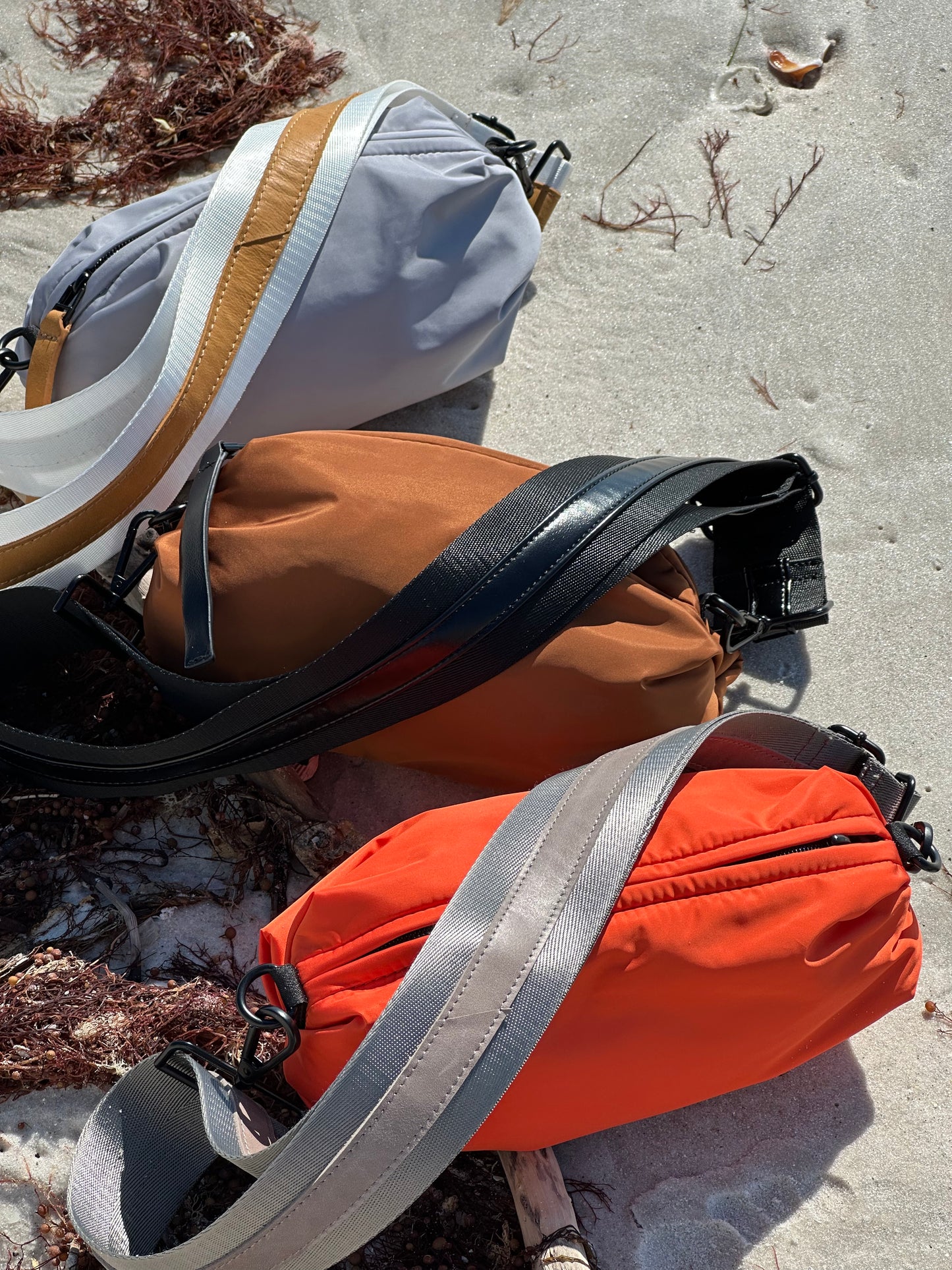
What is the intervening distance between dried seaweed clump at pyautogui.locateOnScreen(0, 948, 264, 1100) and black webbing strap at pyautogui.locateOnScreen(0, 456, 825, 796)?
371 mm

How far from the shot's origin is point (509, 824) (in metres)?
1.50

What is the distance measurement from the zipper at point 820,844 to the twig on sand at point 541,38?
7.78ft

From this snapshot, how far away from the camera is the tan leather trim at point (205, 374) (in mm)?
1902

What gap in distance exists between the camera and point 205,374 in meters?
1.90

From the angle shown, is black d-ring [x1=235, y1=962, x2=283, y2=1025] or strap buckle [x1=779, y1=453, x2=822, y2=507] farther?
strap buckle [x1=779, y1=453, x2=822, y2=507]

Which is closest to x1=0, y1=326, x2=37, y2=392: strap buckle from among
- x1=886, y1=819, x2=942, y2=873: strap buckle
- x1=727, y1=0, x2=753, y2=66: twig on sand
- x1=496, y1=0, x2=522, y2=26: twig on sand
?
x1=496, y1=0, x2=522, y2=26: twig on sand

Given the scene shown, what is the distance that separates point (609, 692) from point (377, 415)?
94cm

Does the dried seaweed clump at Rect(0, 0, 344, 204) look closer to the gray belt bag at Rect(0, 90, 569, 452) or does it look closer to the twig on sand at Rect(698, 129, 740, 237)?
the gray belt bag at Rect(0, 90, 569, 452)

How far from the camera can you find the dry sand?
5.83ft

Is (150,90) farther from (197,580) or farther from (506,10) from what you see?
(197,580)

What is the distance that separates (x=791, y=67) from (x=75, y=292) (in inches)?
80.8

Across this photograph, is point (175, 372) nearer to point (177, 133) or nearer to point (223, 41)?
point (177, 133)

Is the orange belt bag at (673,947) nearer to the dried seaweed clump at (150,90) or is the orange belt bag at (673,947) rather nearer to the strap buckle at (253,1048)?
the strap buckle at (253,1048)

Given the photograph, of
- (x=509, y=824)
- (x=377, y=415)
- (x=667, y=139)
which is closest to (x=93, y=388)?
(x=377, y=415)
